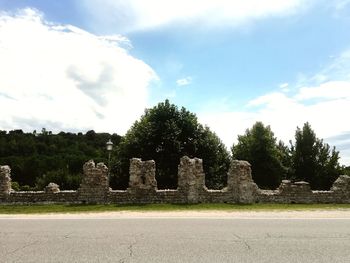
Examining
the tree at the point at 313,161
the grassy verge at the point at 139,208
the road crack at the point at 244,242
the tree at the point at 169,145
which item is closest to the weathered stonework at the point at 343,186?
the grassy verge at the point at 139,208

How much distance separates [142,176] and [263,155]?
2795 cm

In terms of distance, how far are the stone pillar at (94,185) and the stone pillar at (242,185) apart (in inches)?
260

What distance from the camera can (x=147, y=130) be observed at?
3278 cm

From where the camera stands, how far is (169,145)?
105 ft

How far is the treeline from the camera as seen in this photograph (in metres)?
32.5

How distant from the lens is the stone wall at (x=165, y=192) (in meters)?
22.0

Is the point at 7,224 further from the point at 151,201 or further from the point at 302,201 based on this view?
the point at 302,201

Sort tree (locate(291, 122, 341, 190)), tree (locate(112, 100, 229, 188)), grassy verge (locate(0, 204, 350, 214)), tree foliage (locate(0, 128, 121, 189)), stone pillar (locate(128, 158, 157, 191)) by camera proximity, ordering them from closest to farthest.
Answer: grassy verge (locate(0, 204, 350, 214))
stone pillar (locate(128, 158, 157, 191))
tree (locate(112, 100, 229, 188))
tree (locate(291, 122, 341, 190))
tree foliage (locate(0, 128, 121, 189))

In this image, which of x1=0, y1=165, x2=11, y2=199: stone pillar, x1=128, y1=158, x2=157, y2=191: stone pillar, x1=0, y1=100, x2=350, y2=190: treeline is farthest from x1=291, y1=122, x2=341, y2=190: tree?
x1=0, y1=165, x2=11, y2=199: stone pillar

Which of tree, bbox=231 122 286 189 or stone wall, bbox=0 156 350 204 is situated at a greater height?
tree, bbox=231 122 286 189

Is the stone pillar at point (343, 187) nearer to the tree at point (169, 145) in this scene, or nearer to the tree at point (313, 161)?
the tree at point (169, 145)

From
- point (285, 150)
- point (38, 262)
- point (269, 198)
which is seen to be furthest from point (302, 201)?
point (285, 150)

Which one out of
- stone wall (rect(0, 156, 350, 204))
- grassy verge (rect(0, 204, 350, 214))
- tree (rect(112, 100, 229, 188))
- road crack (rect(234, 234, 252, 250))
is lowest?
road crack (rect(234, 234, 252, 250))

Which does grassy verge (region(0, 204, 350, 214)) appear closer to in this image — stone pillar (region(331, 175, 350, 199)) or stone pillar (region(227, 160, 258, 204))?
stone pillar (region(227, 160, 258, 204))
